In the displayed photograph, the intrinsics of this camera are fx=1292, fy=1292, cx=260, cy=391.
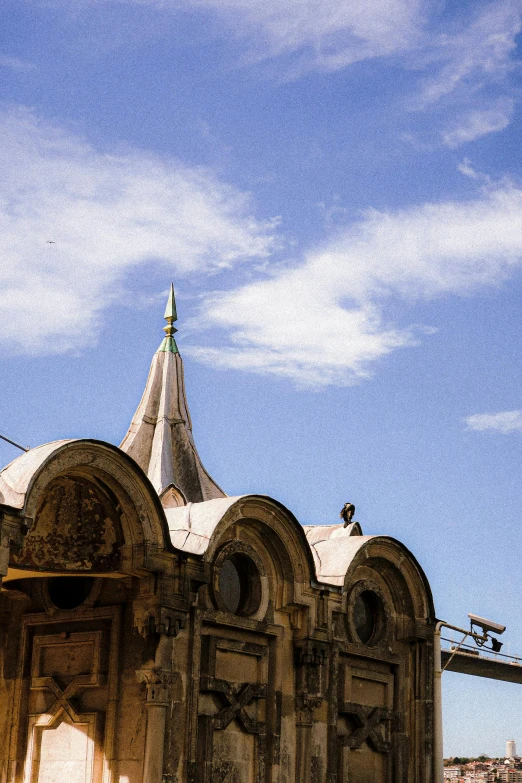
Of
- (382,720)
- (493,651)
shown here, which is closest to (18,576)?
(382,720)

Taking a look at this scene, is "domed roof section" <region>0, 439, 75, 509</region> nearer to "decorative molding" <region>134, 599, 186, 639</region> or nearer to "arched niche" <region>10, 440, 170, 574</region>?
"arched niche" <region>10, 440, 170, 574</region>

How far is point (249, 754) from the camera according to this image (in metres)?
23.4

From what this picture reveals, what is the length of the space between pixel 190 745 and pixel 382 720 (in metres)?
6.08

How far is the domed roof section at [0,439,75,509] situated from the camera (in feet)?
64.2

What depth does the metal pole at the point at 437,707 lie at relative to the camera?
27438 millimetres

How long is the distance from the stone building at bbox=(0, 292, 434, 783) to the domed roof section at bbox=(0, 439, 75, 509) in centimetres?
3

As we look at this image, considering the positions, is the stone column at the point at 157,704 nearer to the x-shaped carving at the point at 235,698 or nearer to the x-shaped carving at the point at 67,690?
the x-shaped carving at the point at 235,698

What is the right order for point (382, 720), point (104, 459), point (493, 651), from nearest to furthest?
1. point (104, 459)
2. point (382, 720)
3. point (493, 651)

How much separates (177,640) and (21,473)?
434cm

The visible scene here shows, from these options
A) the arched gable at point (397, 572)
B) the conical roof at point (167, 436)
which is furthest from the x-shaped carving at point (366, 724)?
the conical roof at point (167, 436)

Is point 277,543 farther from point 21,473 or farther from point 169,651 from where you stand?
point 21,473

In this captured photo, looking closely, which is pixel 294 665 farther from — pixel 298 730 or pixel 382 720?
pixel 382 720

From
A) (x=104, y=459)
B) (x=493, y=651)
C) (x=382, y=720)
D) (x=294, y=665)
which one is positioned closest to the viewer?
(x=104, y=459)

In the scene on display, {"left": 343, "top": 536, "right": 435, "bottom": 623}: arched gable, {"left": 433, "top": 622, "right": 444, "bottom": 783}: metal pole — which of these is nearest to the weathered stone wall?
{"left": 343, "top": 536, "right": 435, "bottom": 623}: arched gable
